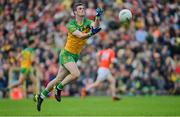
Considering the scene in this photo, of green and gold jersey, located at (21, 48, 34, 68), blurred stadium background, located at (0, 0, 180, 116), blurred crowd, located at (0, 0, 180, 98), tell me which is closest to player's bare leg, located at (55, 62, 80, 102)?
green and gold jersey, located at (21, 48, 34, 68)

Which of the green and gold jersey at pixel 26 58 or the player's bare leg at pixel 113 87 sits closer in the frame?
the player's bare leg at pixel 113 87

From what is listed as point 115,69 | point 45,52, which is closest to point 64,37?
point 45,52

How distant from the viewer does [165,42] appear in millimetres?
29359

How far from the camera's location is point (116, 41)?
29359 millimetres

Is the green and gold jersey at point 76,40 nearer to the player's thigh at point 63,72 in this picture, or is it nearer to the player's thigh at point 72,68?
the player's thigh at point 72,68

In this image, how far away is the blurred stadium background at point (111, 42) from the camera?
28.3 meters

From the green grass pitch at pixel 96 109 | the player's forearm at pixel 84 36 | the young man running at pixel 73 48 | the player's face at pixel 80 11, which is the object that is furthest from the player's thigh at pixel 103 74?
the player's forearm at pixel 84 36

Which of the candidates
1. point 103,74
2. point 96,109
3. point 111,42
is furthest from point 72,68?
point 111,42

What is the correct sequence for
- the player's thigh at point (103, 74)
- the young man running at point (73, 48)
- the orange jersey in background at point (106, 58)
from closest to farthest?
1. the young man running at point (73, 48)
2. the player's thigh at point (103, 74)
3. the orange jersey in background at point (106, 58)

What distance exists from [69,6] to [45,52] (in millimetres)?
3333

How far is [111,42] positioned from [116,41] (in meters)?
2.41

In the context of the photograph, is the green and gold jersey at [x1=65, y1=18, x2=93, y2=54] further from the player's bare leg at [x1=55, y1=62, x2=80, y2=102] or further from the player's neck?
the player's bare leg at [x1=55, y1=62, x2=80, y2=102]

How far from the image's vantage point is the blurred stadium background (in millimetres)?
28297

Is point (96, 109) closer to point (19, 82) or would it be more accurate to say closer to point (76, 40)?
point (76, 40)
